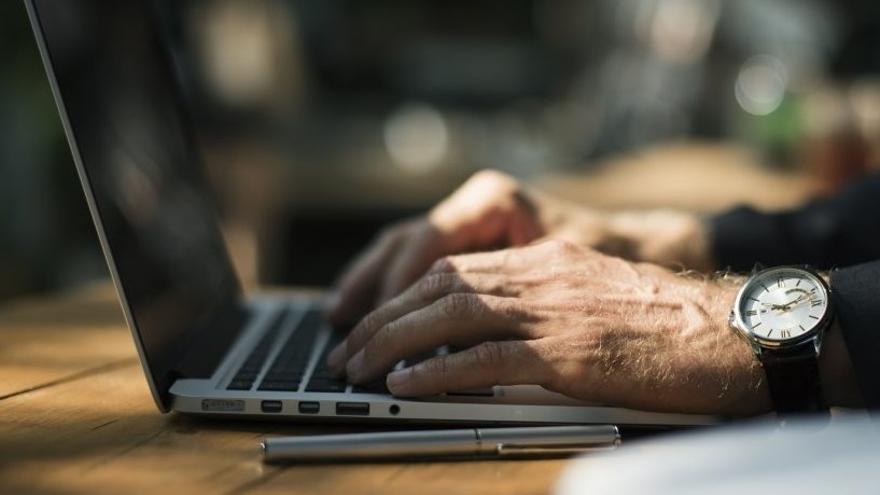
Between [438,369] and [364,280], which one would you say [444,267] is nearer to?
[438,369]

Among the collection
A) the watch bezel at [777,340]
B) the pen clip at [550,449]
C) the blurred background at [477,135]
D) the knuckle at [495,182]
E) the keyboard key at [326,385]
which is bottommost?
the blurred background at [477,135]

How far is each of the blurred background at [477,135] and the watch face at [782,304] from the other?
1.08 m

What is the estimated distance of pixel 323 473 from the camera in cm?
59

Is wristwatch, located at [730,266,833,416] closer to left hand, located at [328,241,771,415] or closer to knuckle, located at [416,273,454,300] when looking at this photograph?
left hand, located at [328,241,771,415]

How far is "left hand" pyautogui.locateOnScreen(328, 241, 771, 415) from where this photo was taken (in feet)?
2.19

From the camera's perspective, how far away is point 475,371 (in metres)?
0.67

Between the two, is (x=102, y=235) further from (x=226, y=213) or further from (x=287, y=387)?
(x=226, y=213)

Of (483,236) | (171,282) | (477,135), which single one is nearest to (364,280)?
(483,236)

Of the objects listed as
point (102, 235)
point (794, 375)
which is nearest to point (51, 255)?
point (102, 235)

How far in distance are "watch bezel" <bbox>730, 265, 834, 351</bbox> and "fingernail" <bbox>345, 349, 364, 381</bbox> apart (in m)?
0.26

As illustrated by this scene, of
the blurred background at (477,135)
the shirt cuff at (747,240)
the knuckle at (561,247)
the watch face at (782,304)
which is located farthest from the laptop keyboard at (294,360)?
the blurred background at (477,135)

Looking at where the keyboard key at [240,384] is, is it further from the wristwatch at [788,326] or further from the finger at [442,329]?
the wristwatch at [788,326]

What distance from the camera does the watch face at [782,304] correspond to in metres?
0.70

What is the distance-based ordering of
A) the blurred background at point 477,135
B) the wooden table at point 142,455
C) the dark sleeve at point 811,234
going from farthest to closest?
the blurred background at point 477,135
the dark sleeve at point 811,234
the wooden table at point 142,455
